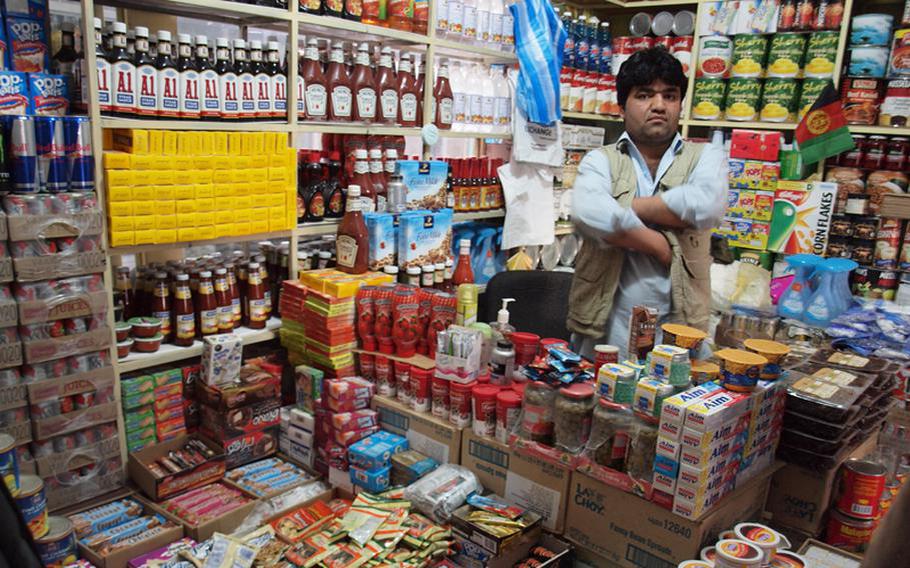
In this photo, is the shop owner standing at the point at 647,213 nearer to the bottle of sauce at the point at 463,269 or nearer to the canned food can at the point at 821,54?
the bottle of sauce at the point at 463,269

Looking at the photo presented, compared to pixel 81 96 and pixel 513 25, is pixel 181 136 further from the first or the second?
pixel 513 25

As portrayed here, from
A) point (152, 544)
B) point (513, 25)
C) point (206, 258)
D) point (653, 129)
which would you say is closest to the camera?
point (152, 544)

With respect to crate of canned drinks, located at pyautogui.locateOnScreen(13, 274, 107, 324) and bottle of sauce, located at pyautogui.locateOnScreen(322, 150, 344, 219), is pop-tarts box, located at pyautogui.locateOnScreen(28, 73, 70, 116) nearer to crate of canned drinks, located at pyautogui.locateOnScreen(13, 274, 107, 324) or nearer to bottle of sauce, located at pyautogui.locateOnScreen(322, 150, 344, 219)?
crate of canned drinks, located at pyautogui.locateOnScreen(13, 274, 107, 324)

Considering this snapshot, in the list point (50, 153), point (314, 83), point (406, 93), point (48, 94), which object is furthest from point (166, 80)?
point (406, 93)

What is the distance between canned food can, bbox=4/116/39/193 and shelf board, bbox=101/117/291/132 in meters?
0.24

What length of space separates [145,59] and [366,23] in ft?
3.20

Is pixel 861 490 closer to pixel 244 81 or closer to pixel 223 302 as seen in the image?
pixel 223 302

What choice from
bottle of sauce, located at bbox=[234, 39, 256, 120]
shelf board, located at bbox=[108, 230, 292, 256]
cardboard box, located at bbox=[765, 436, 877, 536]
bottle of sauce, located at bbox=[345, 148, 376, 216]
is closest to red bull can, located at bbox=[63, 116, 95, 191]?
shelf board, located at bbox=[108, 230, 292, 256]

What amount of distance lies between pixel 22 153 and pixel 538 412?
5.44 ft

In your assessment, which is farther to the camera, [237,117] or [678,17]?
[678,17]

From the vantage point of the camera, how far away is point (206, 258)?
8.96 feet

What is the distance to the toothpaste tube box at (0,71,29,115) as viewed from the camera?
2.05 meters

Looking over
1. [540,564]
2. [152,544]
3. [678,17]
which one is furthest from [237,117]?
[678,17]

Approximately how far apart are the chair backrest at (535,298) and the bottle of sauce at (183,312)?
4.09 feet
